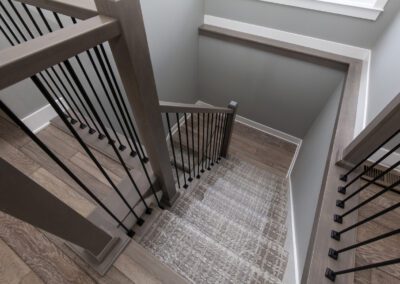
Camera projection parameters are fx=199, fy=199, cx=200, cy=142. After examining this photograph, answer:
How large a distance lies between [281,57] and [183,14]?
1.27m

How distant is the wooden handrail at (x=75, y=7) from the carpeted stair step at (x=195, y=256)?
1.18 metres

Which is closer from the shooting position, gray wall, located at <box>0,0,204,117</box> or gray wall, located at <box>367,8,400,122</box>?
gray wall, located at <box>367,8,400,122</box>

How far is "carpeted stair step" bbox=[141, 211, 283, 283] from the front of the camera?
3.99 ft

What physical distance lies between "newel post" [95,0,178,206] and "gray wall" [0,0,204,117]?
4.23ft

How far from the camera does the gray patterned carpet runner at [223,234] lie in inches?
49.1

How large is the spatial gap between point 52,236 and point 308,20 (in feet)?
9.43

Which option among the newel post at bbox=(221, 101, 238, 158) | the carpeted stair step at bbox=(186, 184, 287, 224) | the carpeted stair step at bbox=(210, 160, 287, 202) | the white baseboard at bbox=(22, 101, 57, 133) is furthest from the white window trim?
the white baseboard at bbox=(22, 101, 57, 133)

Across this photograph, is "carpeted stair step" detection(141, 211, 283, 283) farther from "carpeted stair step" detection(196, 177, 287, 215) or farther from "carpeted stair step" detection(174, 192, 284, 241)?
"carpeted stair step" detection(196, 177, 287, 215)

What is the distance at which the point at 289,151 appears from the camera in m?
3.07

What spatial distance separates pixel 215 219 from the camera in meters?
1.61

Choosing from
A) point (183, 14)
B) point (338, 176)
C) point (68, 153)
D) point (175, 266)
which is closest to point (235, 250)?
point (175, 266)

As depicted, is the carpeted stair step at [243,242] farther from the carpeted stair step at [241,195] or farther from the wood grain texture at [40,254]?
the wood grain texture at [40,254]

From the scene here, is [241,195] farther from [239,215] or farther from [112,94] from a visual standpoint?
[112,94]

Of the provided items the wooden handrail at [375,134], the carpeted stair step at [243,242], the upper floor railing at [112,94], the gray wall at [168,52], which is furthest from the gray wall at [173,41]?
the wooden handrail at [375,134]
